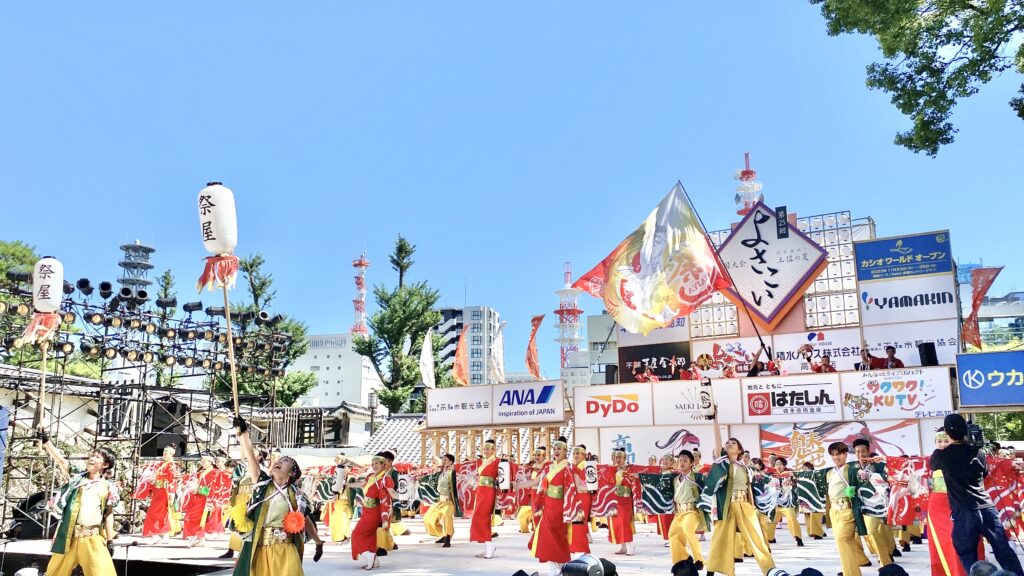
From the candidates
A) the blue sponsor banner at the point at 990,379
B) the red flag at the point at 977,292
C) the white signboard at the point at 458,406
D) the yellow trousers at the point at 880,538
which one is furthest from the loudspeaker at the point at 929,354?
the white signboard at the point at 458,406

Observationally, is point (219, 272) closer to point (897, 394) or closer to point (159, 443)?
point (159, 443)

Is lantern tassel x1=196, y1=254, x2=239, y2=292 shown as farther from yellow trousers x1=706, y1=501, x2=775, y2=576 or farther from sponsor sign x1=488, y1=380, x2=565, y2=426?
sponsor sign x1=488, y1=380, x2=565, y2=426

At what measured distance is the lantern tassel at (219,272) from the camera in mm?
6371

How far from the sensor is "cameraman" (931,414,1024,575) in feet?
18.5

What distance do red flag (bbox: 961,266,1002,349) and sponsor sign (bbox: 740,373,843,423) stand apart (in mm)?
6030

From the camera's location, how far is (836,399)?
52.1 feet

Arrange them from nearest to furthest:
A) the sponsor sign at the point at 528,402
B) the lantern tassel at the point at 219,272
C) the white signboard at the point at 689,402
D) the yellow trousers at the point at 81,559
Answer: the lantern tassel at the point at 219,272 < the yellow trousers at the point at 81,559 < the white signboard at the point at 689,402 < the sponsor sign at the point at 528,402

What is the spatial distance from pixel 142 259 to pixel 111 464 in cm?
7668

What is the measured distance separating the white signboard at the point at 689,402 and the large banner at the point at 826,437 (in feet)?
2.56

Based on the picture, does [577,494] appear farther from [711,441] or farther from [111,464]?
[711,441]

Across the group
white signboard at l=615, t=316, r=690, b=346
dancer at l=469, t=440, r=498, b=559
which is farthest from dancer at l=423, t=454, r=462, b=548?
white signboard at l=615, t=316, r=690, b=346

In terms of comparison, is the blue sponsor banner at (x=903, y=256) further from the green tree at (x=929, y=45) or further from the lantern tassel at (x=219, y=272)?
the lantern tassel at (x=219, y=272)

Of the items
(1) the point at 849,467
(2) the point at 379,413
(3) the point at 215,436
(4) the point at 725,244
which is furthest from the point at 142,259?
(1) the point at 849,467

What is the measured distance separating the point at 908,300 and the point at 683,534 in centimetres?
1276
